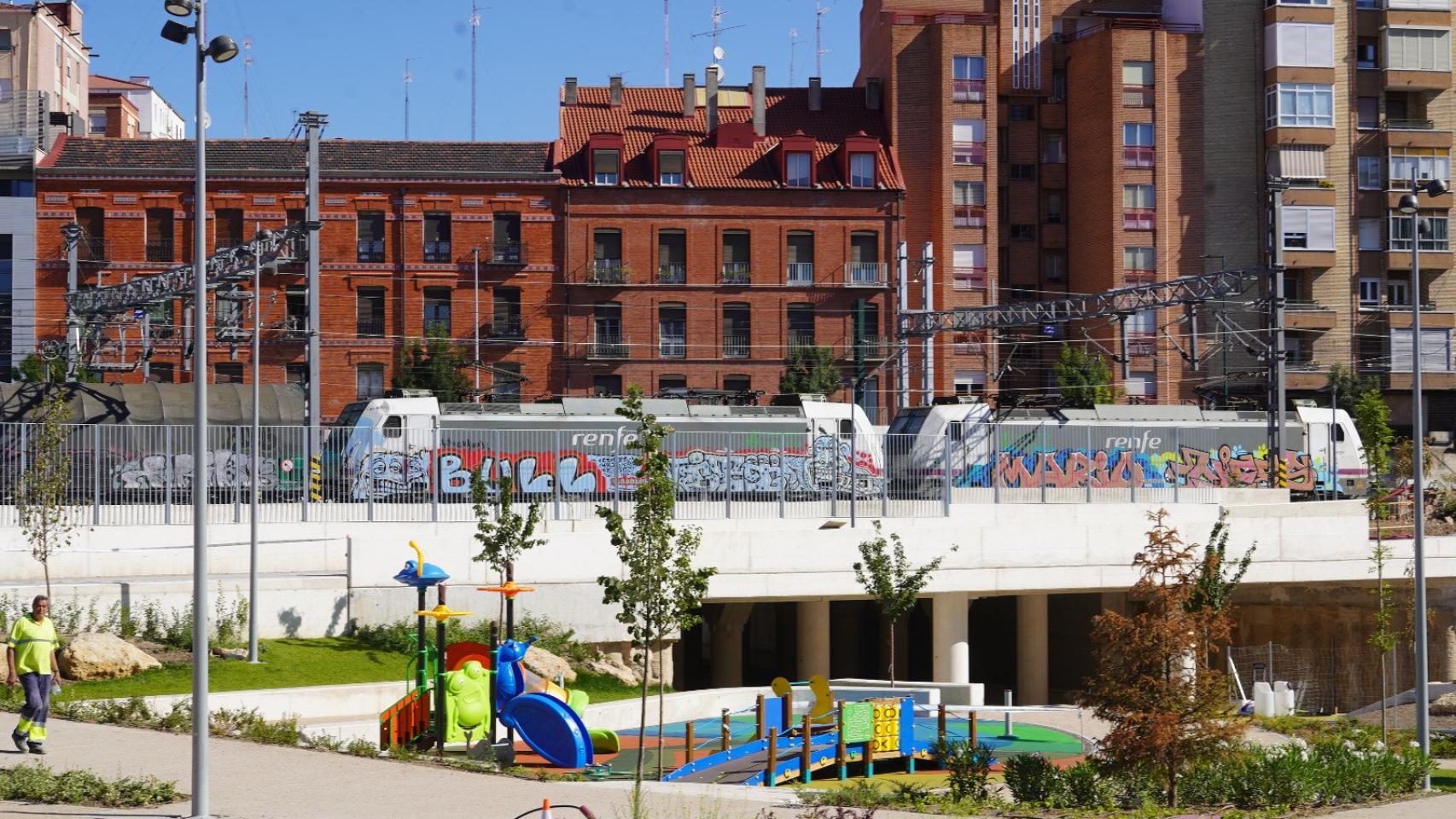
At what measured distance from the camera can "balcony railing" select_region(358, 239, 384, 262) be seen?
224 feet

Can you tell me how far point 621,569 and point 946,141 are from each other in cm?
4399

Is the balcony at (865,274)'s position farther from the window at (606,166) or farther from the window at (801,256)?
the window at (606,166)

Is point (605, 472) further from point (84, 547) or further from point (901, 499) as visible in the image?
point (84, 547)

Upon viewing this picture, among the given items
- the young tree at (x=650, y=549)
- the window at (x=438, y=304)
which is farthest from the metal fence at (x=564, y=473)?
the window at (x=438, y=304)

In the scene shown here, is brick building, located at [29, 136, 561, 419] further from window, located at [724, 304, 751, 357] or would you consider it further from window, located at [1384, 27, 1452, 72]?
window, located at [1384, 27, 1452, 72]

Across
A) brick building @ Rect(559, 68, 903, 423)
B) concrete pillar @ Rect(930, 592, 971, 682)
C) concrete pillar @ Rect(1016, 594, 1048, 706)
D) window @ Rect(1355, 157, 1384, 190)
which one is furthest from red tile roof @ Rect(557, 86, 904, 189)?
concrete pillar @ Rect(930, 592, 971, 682)

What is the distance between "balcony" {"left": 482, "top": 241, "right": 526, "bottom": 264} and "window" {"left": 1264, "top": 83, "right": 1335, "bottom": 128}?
109 feet

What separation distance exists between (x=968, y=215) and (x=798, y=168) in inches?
305

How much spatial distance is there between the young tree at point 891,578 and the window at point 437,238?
3783cm

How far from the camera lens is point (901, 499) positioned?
39000 mm

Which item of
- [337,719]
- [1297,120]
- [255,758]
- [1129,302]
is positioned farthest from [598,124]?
[255,758]

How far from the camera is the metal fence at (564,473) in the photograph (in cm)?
3275

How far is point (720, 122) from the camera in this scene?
2904 inches

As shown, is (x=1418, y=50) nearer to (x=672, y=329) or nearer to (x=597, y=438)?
(x=672, y=329)
